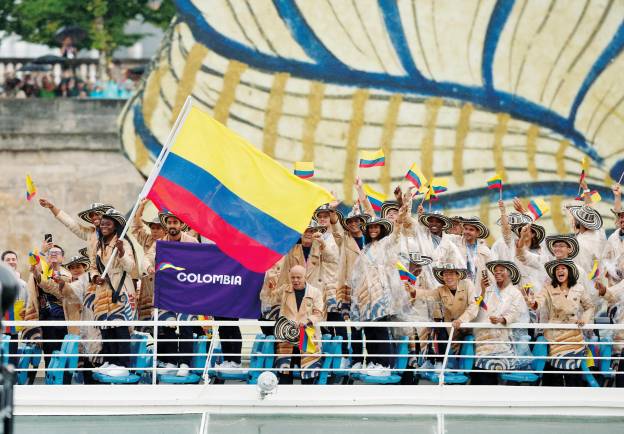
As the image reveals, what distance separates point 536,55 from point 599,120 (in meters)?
1.29

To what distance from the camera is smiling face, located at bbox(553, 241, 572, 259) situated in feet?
46.7

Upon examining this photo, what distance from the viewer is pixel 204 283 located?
45.0 ft

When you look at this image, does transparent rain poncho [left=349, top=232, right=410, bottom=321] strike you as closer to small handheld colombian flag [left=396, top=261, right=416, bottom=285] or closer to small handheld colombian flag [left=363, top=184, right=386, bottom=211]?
small handheld colombian flag [left=396, top=261, right=416, bottom=285]

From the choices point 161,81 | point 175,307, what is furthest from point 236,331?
point 161,81

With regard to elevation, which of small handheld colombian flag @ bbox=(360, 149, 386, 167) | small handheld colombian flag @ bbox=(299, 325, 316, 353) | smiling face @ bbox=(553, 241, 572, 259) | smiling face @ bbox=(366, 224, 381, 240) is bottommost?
small handheld colombian flag @ bbox=(299, 325, 316, 353)

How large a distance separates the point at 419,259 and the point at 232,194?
2.09 metres

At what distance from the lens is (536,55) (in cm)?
2106

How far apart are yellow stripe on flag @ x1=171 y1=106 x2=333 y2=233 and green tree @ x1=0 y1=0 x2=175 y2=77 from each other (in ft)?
45.4

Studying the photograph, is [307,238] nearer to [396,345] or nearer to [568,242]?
[396,345]

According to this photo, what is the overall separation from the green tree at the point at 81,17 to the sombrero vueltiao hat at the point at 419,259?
13.7 meters

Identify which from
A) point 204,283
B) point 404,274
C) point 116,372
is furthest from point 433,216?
point 116,372

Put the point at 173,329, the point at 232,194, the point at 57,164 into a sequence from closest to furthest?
the point at 232,194
the point at 173,329
the point at 57,164

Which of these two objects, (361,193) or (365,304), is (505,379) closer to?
(365,304)

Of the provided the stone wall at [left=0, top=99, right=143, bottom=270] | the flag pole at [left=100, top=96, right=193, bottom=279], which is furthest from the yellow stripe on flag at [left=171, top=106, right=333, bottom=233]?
the stone wall at [left=0, top=99, right=143, bottom=270]
